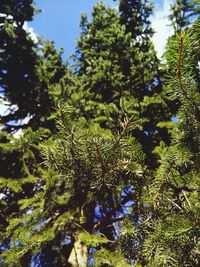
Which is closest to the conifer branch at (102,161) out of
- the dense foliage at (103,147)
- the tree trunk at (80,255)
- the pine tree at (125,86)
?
the dense foliage at (103,147)

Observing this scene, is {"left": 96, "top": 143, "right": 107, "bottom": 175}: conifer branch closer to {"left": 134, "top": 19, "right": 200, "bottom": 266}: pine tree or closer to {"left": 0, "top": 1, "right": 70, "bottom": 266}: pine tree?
{"left": 134, "top": 19, "right": 200, "bottom": 266}: pine tree

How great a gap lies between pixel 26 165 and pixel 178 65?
6.20 m

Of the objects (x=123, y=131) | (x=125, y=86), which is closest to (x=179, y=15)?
(x=125, y=86)

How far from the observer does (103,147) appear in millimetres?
2020

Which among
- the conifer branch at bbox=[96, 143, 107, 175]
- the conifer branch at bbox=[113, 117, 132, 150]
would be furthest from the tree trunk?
the conifer branch at bbox=[113, 117, 132, 150]

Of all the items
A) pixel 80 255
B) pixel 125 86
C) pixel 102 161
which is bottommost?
pixel 80 255

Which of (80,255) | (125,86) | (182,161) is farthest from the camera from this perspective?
(125,86)

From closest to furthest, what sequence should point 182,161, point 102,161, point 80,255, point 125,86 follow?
point 182,161 → point 102,161 → point 80,255 → point 125,86

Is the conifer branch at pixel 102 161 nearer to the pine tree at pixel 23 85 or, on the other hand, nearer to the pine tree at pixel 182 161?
the pine tree at pixel 182 161

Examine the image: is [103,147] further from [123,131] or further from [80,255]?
[80,255]

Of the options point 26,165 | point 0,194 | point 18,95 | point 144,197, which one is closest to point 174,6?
point 18,95

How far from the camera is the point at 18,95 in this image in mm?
8766

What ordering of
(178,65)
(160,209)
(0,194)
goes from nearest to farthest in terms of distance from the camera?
1. (178,65)
2. (160,209)
3. (0,194)

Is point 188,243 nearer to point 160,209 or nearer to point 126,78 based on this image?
point 160,209
